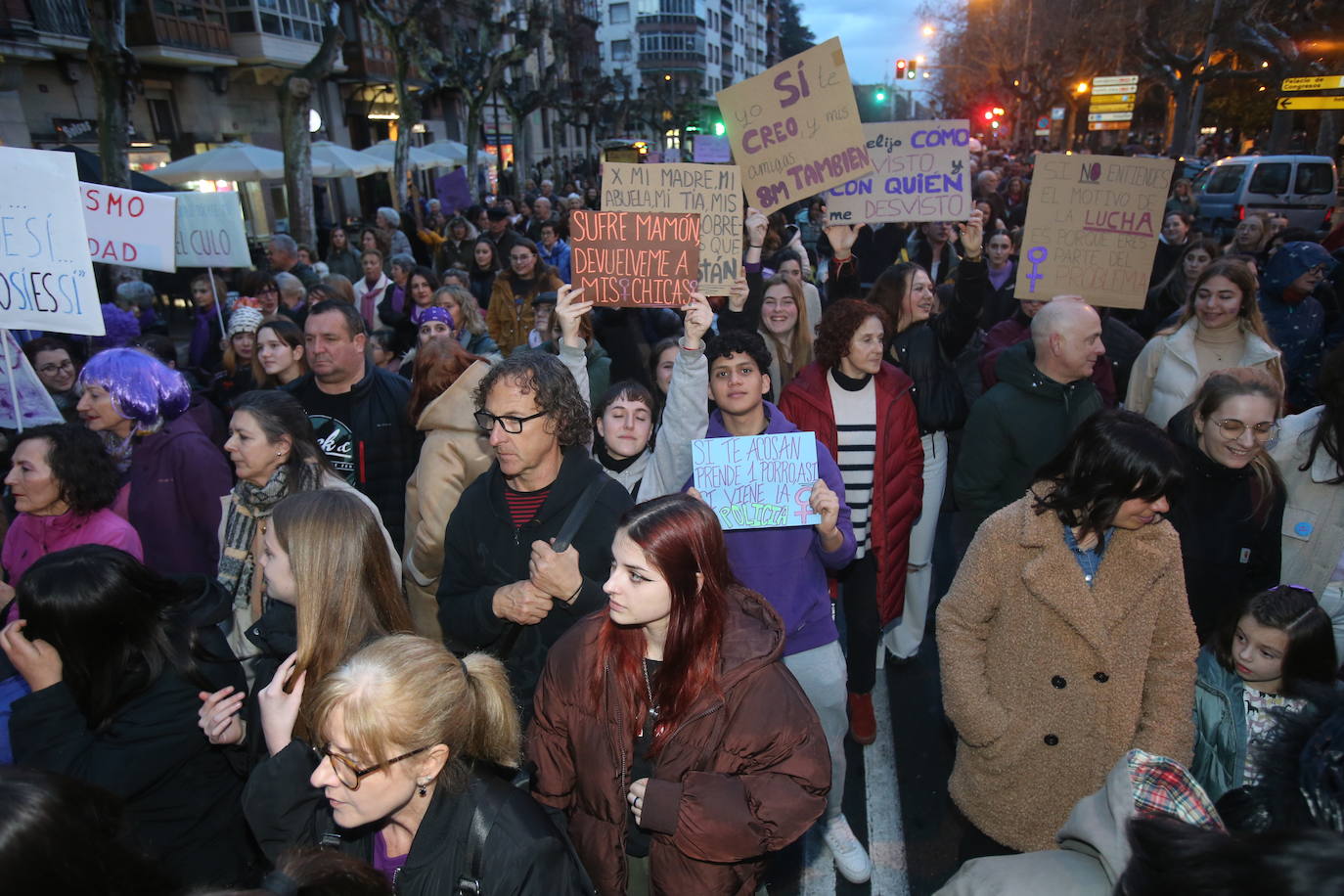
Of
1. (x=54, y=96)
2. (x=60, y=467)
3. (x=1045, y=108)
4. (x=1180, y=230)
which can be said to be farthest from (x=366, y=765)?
(x=1045, y=108)

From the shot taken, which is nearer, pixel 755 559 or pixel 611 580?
pixel 611 580

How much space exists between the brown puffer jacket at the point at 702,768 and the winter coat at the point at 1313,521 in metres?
2.33

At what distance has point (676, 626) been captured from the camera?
2109 mm

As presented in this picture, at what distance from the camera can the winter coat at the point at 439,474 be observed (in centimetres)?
333

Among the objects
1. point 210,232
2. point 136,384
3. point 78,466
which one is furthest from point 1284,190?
point 78,466

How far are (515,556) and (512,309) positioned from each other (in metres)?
5.14

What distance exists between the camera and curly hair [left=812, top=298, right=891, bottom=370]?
3.65 m

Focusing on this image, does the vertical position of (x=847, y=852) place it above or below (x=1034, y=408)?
below

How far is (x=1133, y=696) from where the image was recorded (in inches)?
95.3

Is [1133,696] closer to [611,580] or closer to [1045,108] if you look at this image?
[611,580]

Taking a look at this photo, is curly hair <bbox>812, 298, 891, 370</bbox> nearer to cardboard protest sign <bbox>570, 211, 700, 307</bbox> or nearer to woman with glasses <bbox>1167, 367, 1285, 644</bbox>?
cardboard protest sign <bbox>570, 211, 700, 307</bbox>

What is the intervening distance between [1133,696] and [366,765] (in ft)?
7.18

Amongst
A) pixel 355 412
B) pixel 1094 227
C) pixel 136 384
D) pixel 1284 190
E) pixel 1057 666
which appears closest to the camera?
pixel 1057 666

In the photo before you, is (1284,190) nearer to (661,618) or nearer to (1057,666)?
(1057,666)
